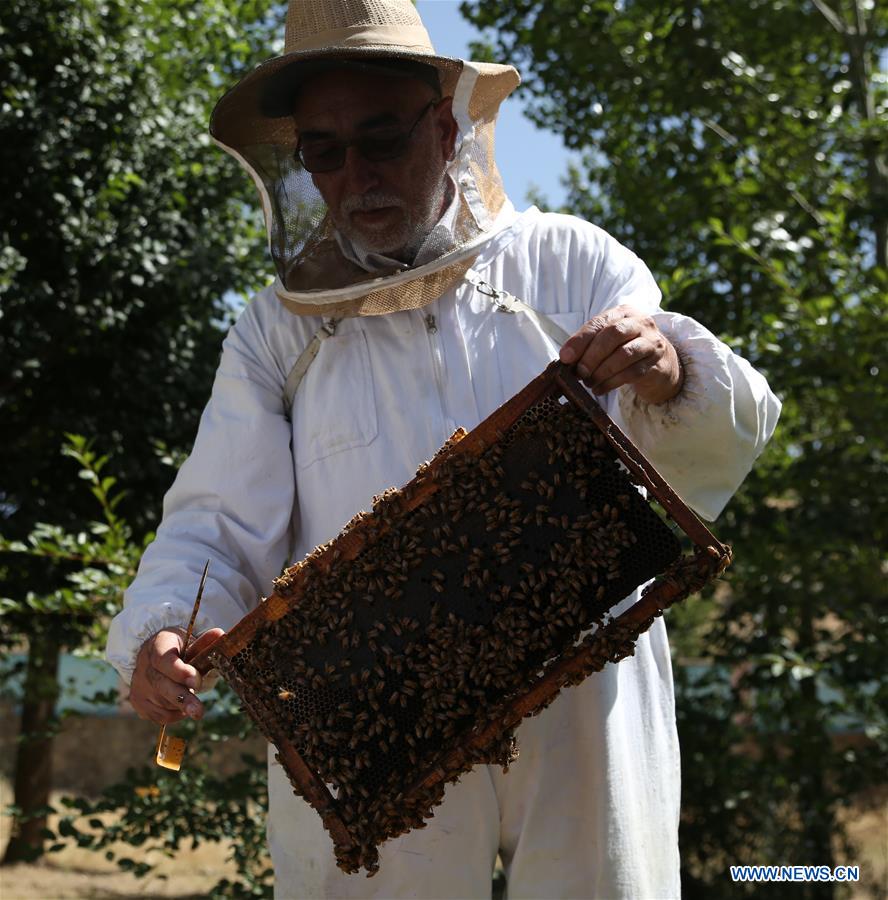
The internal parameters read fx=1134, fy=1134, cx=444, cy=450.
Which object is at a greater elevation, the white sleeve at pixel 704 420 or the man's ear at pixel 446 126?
the man's ear at pixel 446 126

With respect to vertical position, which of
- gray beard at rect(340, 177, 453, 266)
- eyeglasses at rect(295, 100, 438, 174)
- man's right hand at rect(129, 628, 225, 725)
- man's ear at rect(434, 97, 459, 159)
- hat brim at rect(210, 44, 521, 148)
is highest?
hat brim at rect(210, 44, 521, 148)

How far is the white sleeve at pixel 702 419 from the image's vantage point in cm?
234

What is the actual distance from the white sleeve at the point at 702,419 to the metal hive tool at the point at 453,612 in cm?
14

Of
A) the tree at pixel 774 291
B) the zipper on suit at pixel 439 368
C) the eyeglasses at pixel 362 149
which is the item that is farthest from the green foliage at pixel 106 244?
the zipper on suit at pixel 439 368

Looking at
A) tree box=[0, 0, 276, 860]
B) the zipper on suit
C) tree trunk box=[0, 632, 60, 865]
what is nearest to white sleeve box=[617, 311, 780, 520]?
the zipper on suit

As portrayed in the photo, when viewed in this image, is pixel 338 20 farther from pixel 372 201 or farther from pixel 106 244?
pixel 106 244

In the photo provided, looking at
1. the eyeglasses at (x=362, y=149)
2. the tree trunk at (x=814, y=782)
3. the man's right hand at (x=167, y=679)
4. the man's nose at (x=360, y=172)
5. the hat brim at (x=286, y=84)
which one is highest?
the hat brim at (x=286, y=84)

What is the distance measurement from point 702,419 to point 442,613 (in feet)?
2.19

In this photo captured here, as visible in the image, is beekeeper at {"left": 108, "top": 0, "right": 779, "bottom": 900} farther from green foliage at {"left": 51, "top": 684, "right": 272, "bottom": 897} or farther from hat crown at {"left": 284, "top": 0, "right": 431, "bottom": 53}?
green foliage at {"left": 51, "top": 684, "right": 272, "bottom": 897}

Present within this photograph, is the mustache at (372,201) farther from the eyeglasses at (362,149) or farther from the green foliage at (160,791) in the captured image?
the green foliage at (160,791)

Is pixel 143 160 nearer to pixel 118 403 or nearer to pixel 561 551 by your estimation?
pixel 118 403

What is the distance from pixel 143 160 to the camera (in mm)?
5609

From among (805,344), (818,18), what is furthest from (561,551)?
(818,18)

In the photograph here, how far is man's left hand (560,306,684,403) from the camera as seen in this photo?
220 centimetres
